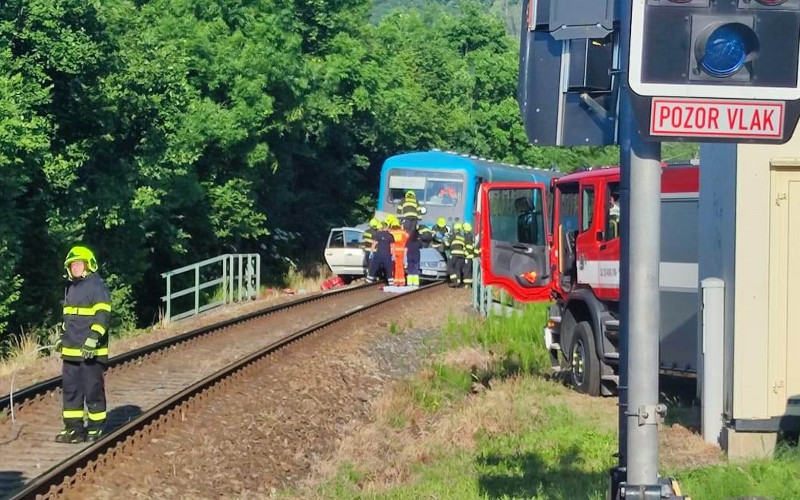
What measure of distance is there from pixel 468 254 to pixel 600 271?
1578cm

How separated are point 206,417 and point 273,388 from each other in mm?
2139

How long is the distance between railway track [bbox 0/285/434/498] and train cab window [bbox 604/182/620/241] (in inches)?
189

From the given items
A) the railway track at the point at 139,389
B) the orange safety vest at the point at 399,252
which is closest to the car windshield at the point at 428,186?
the orange safety vest at the point at 399,252

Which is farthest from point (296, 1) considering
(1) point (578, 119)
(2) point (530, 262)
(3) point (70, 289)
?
(1) point (578, 119)

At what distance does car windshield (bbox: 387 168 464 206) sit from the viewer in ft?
107

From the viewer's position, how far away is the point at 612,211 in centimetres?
1316

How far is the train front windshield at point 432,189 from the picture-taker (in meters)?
32.7

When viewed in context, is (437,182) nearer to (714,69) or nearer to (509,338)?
(509,338)

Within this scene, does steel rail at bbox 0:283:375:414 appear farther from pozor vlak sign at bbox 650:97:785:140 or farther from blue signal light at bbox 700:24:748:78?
blue signal light at bbox 700:24:748:78

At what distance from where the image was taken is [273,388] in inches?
582

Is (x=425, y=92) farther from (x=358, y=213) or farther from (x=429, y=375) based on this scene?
(x=429, y=375)

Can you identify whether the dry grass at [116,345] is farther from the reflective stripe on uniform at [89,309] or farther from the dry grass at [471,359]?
the dry grass at [471,359]

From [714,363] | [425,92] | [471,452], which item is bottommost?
[471,452]

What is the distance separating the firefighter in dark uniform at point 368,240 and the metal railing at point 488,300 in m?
7.03
